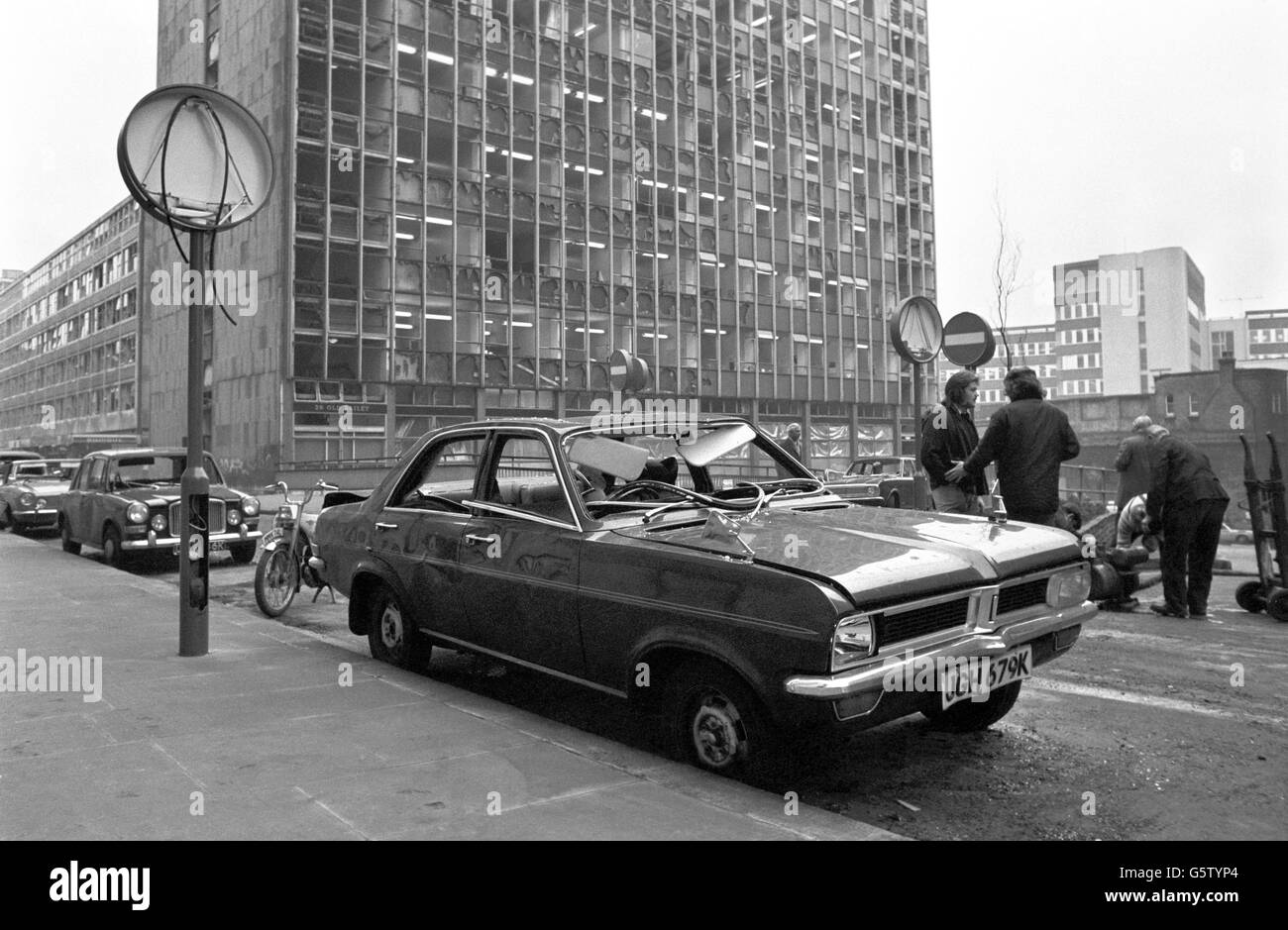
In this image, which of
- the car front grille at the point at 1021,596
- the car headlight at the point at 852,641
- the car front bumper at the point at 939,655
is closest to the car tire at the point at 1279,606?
the car front bumper at the point at 939,655

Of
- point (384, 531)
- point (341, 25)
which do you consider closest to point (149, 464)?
point (384, 531)

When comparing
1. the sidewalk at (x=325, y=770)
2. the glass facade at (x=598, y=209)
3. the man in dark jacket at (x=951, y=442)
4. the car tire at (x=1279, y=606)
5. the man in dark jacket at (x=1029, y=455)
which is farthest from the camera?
the glass facade at (x=598, y=209)

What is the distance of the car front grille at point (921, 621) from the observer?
3.52m

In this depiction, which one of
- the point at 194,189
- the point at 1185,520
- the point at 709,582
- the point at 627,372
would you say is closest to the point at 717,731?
the point at 709,582

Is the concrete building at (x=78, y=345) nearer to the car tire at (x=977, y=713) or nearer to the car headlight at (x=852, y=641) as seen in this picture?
the car tire at (x=977, y=713)

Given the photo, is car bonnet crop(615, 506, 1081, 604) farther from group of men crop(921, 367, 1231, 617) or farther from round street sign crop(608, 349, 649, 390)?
round street sign crop(608, 349, 649, 390)

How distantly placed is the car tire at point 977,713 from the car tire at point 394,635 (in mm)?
2990

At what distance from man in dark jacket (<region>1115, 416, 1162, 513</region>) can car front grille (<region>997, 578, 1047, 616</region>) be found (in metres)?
5.66

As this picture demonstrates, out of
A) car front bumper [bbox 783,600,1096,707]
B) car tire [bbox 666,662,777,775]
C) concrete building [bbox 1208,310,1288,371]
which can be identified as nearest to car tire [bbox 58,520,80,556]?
car tire [bbox 666,662,777,775]

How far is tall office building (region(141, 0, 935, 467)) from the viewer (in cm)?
3878

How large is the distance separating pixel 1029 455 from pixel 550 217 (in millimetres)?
40868

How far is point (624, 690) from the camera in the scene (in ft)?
13.6

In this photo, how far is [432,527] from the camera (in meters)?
5.50
